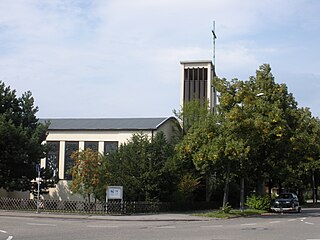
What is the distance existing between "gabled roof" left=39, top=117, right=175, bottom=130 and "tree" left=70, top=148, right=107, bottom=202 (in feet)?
34.4

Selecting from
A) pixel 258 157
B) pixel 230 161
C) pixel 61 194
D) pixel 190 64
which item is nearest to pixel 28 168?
pixel 61 194

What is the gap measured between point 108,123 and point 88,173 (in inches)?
569

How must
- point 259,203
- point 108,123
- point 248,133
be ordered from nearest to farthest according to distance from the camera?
point 248,133 → point 259,203 → point 108,123

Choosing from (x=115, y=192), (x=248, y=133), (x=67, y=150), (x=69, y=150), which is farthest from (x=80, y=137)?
(x=248, y=133)

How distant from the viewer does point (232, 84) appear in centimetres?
3919

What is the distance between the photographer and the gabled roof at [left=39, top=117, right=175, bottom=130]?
50478 millimetres

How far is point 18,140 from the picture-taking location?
126ft

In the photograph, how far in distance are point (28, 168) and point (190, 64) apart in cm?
2615

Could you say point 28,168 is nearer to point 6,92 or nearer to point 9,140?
point 9,140

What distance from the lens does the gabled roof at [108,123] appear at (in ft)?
166

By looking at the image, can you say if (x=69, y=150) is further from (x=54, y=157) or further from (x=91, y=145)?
(x=91, y=145)

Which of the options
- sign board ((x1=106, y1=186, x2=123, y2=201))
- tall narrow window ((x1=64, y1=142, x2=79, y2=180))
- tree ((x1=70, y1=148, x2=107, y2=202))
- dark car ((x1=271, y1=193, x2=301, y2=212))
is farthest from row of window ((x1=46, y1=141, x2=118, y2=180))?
dark car ((x1=271, y1=193, x2=301, y2=212))

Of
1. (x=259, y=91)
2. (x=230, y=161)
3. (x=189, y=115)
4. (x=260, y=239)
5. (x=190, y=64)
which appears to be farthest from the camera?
(x=190, y=64)

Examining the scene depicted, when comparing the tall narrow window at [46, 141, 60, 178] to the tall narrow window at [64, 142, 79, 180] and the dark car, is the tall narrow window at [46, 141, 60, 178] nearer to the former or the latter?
the tall narrow window at [64, 142, 79, 180]
